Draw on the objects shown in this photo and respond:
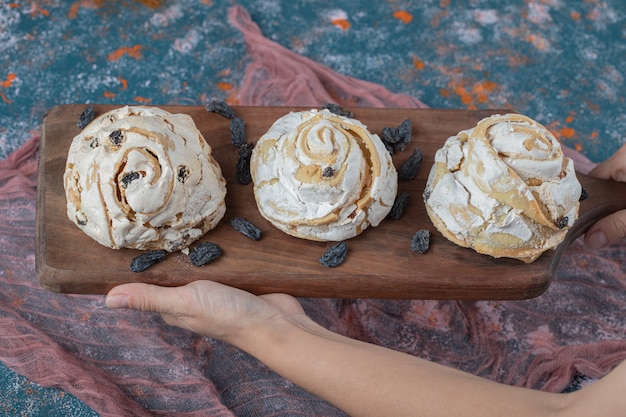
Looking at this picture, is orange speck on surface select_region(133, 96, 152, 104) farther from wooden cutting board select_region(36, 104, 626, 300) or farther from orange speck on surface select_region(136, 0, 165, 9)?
wooden cutting board select_region(36, 104, 626, 300)

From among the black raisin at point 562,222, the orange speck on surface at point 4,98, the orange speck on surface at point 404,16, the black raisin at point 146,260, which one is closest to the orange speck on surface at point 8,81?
the orange speck on surface at point 4,98

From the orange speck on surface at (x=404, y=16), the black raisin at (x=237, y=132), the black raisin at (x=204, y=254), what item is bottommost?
the black raisin at (x=204, y=254)

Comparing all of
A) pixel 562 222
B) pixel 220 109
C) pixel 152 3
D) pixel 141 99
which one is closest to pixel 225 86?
pixel 141 99

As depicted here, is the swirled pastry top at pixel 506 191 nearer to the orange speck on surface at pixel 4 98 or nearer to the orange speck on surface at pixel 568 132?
the orange speck on surface at pixel 568 132

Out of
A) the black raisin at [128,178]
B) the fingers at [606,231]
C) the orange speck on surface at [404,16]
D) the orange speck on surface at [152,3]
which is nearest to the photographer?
the black raisin at [128,178]

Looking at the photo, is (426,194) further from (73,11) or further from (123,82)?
(73,11)

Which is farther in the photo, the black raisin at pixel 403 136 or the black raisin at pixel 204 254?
the black raisin at pixel 403 136

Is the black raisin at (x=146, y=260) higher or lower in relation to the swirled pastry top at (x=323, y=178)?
lower
